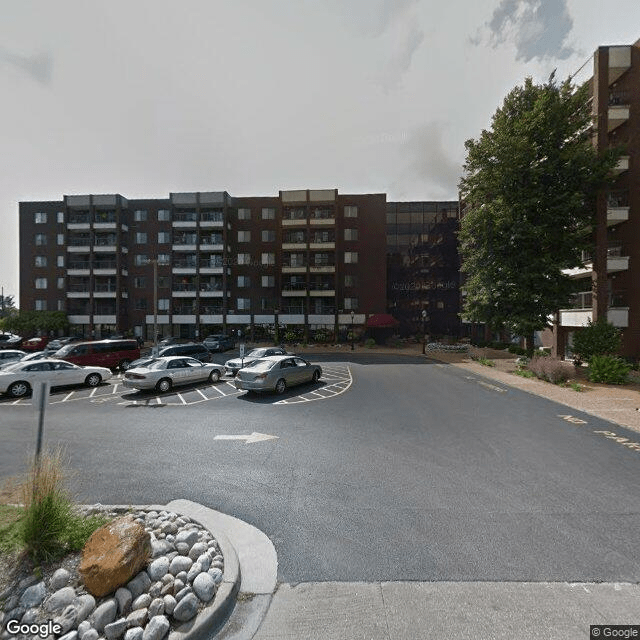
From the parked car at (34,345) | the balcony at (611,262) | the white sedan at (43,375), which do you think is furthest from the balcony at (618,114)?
the parked car at (34,345)

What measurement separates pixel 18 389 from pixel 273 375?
449 inches

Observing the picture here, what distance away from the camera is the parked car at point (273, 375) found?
1320 centimetres

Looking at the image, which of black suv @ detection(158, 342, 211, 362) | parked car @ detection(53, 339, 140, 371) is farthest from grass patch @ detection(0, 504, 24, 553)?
parked car @ detection(53, 339, 140, 371)

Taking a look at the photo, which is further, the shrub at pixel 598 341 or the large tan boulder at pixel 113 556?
the shrub at pixel 598 341

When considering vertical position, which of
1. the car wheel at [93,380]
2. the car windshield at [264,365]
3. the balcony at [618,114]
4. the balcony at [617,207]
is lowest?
the car wheel at [93,380]

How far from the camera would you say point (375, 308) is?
41250mm

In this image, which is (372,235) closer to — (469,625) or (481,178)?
(481,178)

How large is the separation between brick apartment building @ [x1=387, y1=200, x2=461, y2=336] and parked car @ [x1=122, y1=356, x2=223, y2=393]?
3473cm

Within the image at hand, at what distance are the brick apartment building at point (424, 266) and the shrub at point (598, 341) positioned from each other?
83.7ft

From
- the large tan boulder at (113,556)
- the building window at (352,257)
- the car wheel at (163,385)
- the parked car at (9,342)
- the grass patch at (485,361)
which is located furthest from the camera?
the building window at (352,257)

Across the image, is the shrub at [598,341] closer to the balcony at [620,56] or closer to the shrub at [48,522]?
the balcony at [620,56]

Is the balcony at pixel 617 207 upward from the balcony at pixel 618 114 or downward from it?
downward

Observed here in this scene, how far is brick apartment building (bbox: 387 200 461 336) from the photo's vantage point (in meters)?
44.7

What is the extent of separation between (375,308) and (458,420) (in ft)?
104
